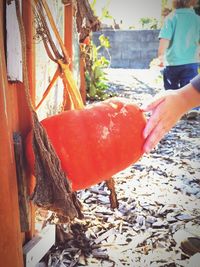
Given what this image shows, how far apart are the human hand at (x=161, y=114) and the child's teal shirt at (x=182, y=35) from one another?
3.62m

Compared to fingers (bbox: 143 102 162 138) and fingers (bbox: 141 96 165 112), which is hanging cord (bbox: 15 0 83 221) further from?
fingers (bbox: 141 96 165 112)

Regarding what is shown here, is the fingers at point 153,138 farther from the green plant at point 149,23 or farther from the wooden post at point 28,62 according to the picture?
the green plant at point 149,23

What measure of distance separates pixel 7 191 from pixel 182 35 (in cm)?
429

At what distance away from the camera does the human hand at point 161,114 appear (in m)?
1.32

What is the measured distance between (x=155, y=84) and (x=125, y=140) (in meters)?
7.91

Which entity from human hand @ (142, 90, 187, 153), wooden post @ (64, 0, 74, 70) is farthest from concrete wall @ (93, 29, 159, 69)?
human hand @ (142, 90, 187, 153)

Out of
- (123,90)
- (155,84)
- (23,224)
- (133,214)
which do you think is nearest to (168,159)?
(133,214)

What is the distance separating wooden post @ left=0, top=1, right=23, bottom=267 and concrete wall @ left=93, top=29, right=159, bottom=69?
37.4 ft

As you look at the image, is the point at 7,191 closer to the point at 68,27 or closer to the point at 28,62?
the point at 28,62

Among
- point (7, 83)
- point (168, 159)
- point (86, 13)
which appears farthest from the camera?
point (168, 159)

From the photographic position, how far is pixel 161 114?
137 centimetres

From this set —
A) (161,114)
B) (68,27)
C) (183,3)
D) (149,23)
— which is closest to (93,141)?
(161,114)

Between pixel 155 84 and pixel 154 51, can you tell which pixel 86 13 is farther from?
pixel 154 51

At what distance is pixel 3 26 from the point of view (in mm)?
1078
